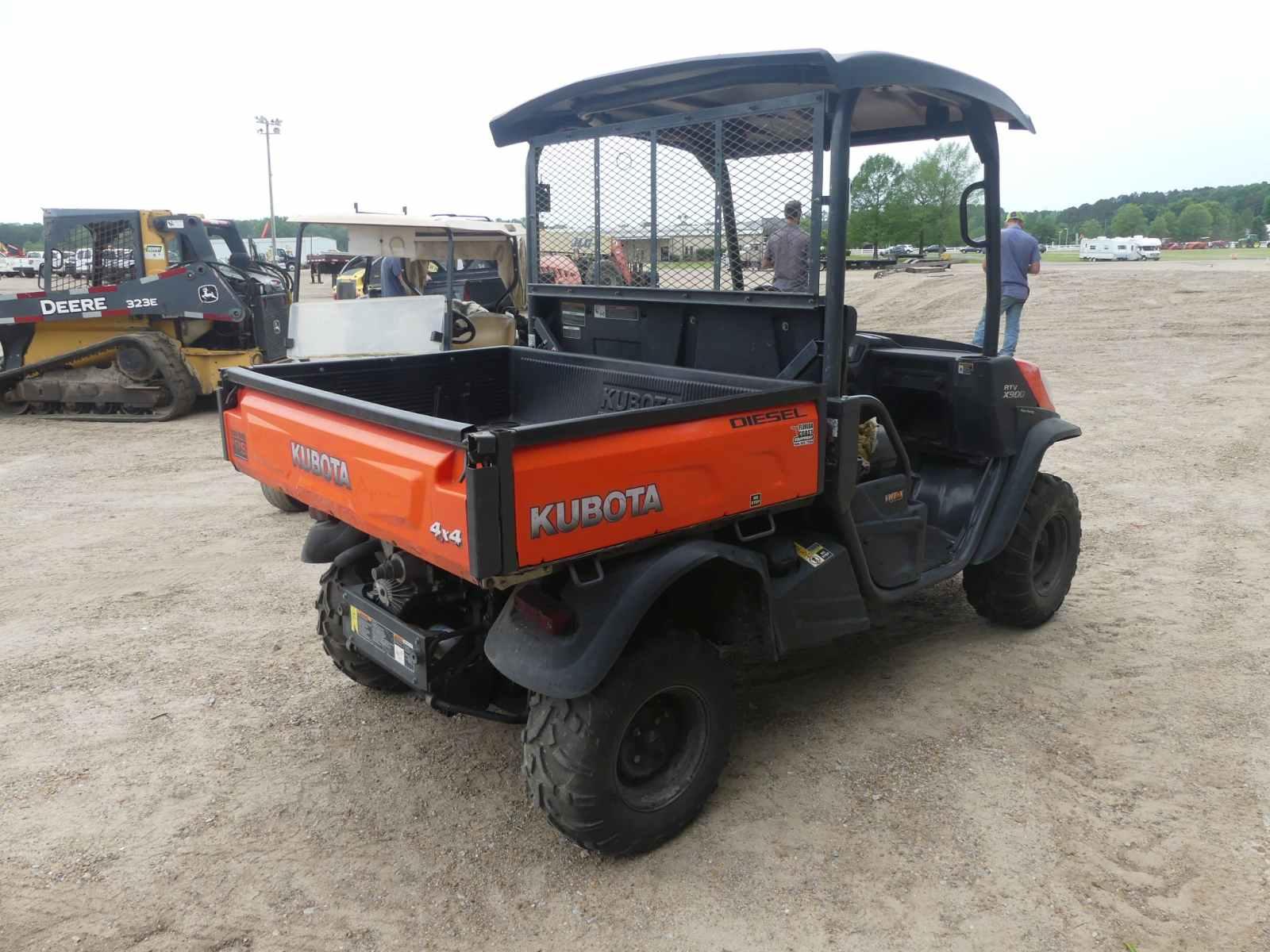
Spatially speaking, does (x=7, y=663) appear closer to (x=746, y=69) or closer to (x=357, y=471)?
(x=357, y=471)

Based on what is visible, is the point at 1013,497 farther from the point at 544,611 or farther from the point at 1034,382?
the point at 544,611

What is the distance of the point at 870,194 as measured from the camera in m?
3.83


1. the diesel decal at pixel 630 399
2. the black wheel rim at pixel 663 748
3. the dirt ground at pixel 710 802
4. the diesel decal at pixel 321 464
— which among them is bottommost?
the dirt ground at pixel 710 802

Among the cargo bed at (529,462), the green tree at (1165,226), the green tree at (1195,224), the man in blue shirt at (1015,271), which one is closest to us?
the cargo bed at (529,462)

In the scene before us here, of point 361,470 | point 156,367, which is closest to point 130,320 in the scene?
point 156,367

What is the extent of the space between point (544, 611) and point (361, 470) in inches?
26.3

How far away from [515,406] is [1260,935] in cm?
324

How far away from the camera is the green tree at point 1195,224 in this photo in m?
80.2

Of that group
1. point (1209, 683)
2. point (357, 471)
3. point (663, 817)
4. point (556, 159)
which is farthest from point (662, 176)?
point (1209, 683)

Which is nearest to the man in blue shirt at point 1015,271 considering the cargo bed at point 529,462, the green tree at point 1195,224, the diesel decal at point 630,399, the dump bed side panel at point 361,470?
the diesel decal at point 630,399

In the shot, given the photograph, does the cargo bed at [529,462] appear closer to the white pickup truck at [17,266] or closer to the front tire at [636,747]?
the front tire at [636,747]

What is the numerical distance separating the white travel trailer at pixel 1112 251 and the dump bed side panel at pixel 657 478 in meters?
45.2

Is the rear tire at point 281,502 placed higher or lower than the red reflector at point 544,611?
lower

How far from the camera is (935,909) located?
8.90ft
